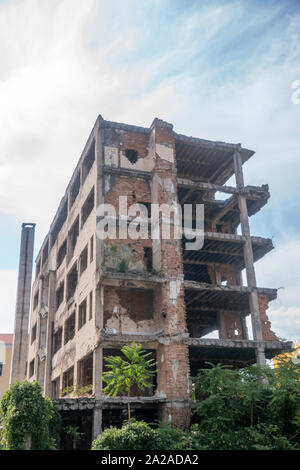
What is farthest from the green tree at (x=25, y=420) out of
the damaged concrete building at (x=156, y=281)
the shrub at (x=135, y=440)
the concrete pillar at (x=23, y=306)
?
the concrete pillar at (x=23, y=306)

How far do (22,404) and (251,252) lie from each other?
516 inches

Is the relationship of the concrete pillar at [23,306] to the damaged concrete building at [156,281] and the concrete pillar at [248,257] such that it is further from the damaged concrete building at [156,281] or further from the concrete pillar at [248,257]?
the concrete pillar at [248,257]

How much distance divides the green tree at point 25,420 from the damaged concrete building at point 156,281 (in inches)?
111

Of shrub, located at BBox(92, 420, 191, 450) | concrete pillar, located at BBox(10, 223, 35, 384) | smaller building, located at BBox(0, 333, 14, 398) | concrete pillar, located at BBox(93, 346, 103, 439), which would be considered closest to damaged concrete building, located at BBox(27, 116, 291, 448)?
concrete pillar, located at BBox(93, 346, 103, 439)

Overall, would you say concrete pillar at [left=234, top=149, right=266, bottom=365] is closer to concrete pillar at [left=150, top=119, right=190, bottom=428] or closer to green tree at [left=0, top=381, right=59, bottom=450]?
concrete pillar at [left=150, top=119, right=190, bottom=428]

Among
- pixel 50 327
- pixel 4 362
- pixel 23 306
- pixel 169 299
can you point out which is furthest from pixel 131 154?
pixel 4 362

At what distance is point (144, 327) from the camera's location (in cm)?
2072

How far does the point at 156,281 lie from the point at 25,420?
8.19m

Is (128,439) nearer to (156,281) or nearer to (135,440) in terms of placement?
(135,440)

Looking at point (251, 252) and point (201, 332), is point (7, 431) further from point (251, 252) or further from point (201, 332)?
point (201, 332)

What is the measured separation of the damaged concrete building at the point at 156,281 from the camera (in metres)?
19.7

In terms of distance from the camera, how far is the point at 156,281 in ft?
67.3

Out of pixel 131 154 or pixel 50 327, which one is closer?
pixel 131 154

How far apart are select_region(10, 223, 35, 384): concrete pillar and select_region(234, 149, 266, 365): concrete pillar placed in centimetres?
1028
